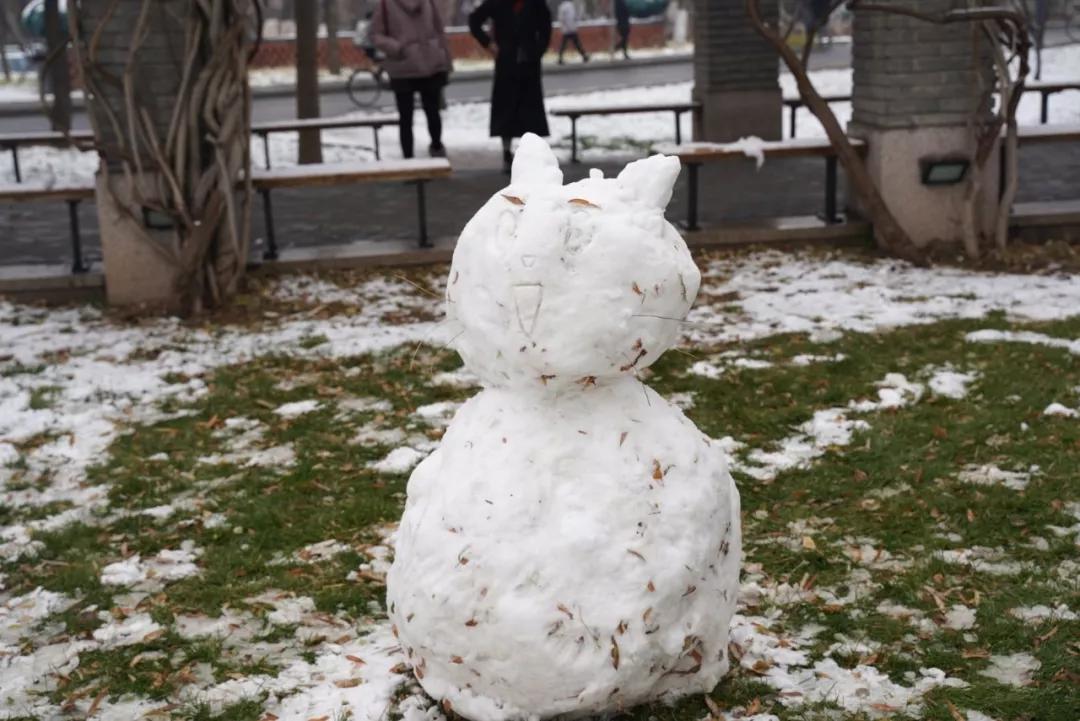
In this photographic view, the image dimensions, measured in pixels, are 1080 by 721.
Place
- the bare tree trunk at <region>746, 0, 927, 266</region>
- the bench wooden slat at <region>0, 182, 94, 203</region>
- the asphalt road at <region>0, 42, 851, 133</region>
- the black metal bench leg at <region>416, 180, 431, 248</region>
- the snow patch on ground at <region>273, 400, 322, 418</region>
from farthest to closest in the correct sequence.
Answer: the asphalt road at <region>0, 42, 851, 133</region> < the black metal bench leg at <region>416, 180, 431, 248</region> < the bare tree trunk at <region>746, 0, 927, 266</region> < the bench wooden slat at <region>0, 182, 94, 203</region> < the snow patch on ground at <region>273, 400, 322, 418</region>

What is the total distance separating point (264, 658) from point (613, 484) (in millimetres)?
1372

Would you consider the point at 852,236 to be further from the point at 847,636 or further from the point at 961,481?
the point at 847,636

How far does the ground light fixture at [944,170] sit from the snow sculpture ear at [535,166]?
244 inches

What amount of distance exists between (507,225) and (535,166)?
0.26 meters

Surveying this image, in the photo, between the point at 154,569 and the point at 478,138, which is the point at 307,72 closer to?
the point at 478,138

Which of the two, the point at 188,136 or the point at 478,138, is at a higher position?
the point at 188,136

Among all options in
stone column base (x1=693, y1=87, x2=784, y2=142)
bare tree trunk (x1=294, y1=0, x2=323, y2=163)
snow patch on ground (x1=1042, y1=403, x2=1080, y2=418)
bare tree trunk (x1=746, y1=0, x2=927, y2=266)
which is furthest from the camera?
stone column base (x1=693, y1=87, x2=784, y2=142)

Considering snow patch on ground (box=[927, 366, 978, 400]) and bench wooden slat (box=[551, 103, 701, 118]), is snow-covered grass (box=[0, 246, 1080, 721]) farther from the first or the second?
bench wooden slat (box=[551, 103, 701, 118])

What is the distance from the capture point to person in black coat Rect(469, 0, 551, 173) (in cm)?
1151

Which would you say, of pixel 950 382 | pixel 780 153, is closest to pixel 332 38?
pixel 780 153

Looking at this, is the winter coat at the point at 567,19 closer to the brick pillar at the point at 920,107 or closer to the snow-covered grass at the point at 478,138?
the snow-covered grass at the point at 478,138

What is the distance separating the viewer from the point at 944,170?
8945mm

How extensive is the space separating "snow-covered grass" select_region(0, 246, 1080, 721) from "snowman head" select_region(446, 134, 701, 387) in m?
1.04

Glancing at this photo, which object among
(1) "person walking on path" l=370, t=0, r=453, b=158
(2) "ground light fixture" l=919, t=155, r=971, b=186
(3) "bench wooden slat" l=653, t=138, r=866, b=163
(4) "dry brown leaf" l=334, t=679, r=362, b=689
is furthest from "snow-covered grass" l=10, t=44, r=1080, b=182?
(4) "dry brown leaf" l=334, t=679, r=362, b=689
